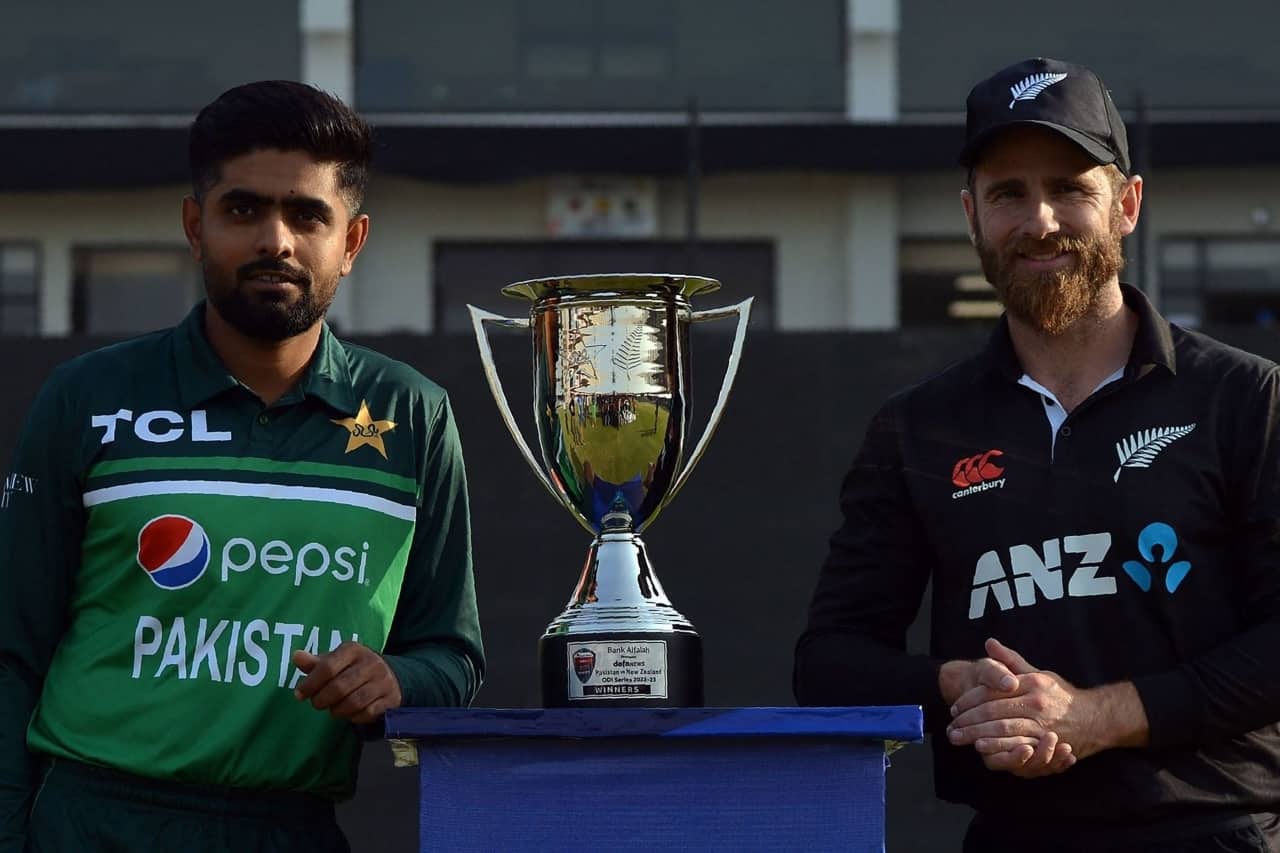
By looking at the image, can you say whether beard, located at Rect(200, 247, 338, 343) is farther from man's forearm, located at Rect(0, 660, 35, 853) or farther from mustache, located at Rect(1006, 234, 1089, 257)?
mustache, located at Rect(1006, 234, 1089, 257)

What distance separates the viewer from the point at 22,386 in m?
5.45

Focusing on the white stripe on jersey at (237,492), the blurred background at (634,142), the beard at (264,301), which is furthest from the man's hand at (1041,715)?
the blurred background at (634,142)

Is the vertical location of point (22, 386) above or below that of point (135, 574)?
above

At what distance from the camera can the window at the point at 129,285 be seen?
10.6 meters

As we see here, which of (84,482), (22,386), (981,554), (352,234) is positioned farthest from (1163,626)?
(22,386)

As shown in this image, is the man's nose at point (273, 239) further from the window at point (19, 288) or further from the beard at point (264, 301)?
the window at point (19, 288)

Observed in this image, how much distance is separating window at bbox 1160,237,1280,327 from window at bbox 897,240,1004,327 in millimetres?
1049

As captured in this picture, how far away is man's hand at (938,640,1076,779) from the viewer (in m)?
1.74

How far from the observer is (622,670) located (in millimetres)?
1728

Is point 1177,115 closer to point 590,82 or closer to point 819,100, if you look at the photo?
point 819,100

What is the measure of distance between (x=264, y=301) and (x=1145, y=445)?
928 millimetres

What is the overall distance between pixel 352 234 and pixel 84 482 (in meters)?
0.39

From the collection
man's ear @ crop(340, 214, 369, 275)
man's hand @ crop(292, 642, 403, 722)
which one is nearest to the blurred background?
man's ear @ crop(340, 214, 369, 275)

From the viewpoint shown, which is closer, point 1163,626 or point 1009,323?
point 1163,626
